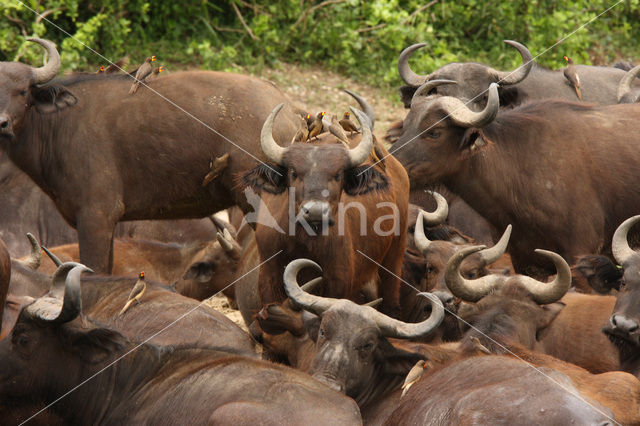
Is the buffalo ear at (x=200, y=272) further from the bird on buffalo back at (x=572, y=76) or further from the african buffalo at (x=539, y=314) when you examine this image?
the bird on buffalo back at (x=572, y=76)

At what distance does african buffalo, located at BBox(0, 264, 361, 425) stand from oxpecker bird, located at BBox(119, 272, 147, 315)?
1.12m

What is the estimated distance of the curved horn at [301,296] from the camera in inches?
250

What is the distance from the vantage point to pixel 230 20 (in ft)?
52.5

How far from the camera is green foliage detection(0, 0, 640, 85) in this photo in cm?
1484

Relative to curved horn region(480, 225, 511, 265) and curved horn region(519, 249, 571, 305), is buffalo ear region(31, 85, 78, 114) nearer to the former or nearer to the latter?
curved horn region(480, 225, 511, 265)

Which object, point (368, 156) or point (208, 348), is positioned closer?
point (208, 348)

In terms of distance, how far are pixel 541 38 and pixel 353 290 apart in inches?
369

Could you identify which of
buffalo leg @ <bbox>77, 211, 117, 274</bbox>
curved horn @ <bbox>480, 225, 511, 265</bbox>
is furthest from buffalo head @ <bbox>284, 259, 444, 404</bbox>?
buffalo leg @ <bbox>77, 211, 117, 274</bbox>

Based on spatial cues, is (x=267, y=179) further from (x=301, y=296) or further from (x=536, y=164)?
(x=536, y=164)

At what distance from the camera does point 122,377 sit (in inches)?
226

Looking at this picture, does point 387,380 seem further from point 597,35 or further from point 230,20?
point 597,35

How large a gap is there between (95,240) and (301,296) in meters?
2.58

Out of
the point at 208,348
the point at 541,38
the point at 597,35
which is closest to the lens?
the point at 208,348

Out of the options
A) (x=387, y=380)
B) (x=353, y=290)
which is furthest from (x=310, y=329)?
(x=353, y=290)
